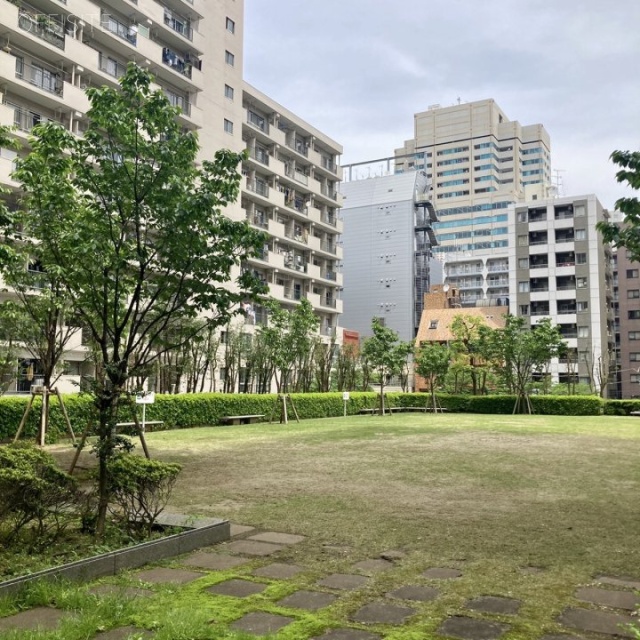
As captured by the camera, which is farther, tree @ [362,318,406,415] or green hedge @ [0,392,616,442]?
tree @ [362,318,406,415]

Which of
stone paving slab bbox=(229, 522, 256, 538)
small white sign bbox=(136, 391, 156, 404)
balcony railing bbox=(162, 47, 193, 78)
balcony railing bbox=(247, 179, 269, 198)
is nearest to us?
stone paving slab bbox=(229, 522, 256, 538)

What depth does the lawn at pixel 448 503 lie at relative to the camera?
520cm

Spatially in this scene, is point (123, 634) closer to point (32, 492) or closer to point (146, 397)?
point (32, 492)

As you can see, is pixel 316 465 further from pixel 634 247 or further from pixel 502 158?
pixel 502 158

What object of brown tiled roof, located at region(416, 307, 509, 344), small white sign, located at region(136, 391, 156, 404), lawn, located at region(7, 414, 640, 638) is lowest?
lawn, located at region(7, 414, 640, 638)

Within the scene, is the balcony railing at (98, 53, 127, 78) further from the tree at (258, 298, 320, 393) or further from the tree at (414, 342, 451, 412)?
the tree at (414, 342, 451, 412)

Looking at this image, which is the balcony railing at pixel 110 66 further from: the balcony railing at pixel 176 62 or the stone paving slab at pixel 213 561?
the stone paving slab at pixel 213 561

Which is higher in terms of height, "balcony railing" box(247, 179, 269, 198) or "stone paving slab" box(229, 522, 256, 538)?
"balcony railing" box(247, 179, 269, 198)

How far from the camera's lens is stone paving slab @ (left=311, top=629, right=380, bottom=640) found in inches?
146

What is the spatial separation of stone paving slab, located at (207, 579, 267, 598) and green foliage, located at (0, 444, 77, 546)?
5.63ft

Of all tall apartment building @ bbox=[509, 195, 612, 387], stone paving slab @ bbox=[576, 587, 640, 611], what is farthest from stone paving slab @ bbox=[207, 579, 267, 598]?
tall apartment building @ bbox=[509, 195, 612, 387]

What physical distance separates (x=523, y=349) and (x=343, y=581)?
32.1 meters

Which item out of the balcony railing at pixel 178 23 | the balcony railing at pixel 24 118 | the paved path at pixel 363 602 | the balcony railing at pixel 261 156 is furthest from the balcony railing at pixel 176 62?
the paved path at pixel 363 602

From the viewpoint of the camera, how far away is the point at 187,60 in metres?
36.1
